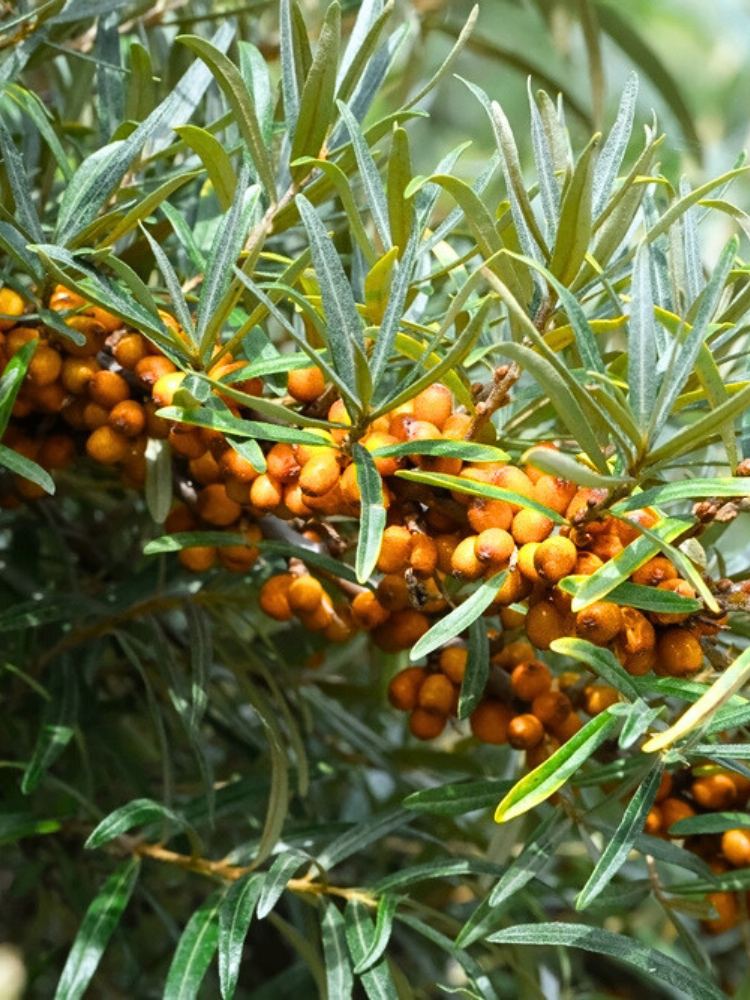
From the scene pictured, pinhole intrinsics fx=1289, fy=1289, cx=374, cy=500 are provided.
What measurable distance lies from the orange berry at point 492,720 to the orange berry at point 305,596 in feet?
0.33

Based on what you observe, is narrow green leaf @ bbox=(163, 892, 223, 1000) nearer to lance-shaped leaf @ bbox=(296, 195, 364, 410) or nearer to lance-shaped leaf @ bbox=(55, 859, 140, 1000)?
lance-shaped leaf @ bbox=(55, 859, 140, 1000)

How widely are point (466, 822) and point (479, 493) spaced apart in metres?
0.55

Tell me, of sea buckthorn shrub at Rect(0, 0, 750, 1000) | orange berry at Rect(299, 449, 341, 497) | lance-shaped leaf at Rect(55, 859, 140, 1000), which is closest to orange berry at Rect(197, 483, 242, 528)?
sea buckthorn shrub at Rect(0, 0, 750, 1000)

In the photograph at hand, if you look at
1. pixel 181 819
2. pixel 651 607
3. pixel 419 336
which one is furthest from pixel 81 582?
pixel 651 607

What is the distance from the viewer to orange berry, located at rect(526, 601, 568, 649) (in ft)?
1.67

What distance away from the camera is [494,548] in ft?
1.58

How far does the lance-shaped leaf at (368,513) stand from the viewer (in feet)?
1.50

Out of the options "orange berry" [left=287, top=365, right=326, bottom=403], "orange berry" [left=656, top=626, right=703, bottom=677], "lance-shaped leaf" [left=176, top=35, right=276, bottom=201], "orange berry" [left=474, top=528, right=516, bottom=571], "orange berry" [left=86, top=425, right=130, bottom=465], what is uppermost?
"lance-shaped leaf" [left=176, top=35, right=276, bottom=201]

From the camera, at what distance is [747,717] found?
0.49 metres

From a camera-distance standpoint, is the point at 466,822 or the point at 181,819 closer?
the point at 181,819

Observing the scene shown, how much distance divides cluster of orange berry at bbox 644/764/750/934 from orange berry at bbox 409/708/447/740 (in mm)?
125

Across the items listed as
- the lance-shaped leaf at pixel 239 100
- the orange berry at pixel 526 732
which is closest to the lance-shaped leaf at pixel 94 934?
the orange berry at pixel 526 732

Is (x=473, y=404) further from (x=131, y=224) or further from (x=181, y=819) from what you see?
(x=181, y=819)

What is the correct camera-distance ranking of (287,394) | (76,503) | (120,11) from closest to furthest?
(287,394)
(120,11)
(76,503)
